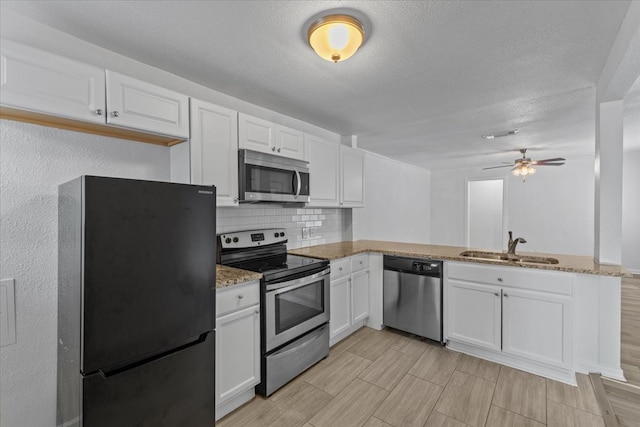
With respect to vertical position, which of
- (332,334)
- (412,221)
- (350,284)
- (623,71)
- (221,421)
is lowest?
(221,421)

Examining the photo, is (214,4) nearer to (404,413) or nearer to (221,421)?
(221,421)

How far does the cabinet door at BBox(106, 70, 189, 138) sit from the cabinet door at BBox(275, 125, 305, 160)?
0.86 meters

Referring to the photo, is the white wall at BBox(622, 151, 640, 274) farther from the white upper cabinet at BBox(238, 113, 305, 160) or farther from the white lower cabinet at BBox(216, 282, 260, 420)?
the white lower cabinet at BBox(216, 282, 260, 420)

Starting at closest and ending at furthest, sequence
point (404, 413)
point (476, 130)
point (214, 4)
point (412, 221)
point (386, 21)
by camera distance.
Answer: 1. point (214, 4)
2. point (386, 21)
3. point (404, 413)
4. point (476, 130)
5. point (412, 221)

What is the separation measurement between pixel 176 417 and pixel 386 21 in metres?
2.39

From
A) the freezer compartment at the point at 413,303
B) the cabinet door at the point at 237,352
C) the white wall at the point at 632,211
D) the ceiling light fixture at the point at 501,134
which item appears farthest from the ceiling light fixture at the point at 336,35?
the white wall at the point at 632,211

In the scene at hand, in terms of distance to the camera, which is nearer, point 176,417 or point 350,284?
point 176,417

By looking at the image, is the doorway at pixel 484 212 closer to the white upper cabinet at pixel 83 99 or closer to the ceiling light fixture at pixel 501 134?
the ceiling light fixture at pixel 501 134

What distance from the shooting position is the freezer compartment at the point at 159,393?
49.7 inches

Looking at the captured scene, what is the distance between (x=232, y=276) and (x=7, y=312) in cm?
114

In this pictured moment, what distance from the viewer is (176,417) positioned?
151 cm

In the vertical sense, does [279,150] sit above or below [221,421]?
above

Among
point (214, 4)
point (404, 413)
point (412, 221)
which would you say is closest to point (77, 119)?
point (214, 4)

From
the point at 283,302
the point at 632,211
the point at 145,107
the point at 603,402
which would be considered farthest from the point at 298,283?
the point at 632,211
